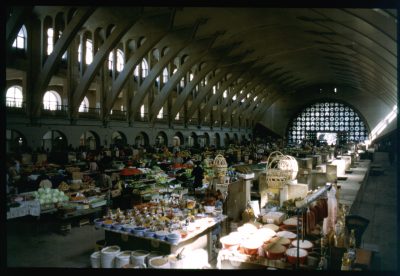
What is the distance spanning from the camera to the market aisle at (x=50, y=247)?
6046 mm

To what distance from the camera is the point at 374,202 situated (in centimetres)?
880

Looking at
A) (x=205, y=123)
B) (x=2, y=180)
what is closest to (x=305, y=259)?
(x=2, y=180)

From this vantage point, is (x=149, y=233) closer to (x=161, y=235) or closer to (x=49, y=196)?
(x=161, y=235)

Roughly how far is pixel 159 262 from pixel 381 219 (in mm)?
5027

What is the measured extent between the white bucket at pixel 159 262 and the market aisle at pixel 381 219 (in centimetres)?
268

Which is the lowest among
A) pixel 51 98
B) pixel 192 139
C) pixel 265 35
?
pixel 192 139

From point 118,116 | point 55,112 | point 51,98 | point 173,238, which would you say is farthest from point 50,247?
point 51,98

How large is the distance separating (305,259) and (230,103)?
33.8m

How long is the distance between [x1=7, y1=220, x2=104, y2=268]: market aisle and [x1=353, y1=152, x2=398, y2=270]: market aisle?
16.0 ft

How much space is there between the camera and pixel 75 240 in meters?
7.30

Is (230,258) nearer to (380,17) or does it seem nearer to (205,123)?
(380,17)

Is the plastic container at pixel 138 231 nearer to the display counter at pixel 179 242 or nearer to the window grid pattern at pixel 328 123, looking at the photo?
the display counter at pixel 179 242

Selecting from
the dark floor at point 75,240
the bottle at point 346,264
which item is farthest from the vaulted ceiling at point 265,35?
the bottle at point 346,264

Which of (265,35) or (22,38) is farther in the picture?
(265,35)
